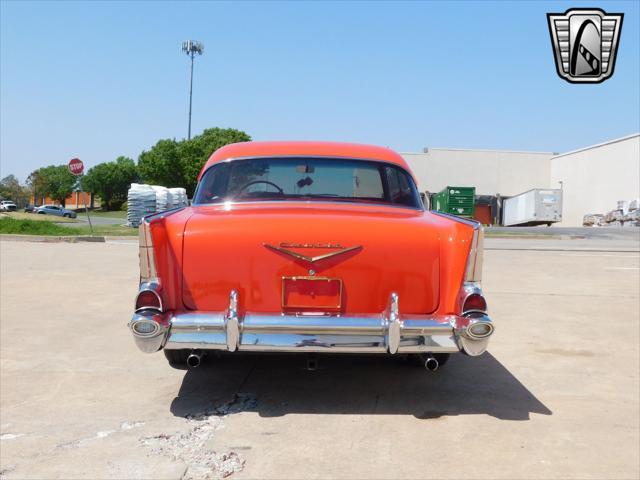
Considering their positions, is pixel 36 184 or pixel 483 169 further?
pixel 36 184

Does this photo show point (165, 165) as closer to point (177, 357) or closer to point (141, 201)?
point (141, 201)

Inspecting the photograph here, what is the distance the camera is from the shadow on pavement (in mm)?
3793

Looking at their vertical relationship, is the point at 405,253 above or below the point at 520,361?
above

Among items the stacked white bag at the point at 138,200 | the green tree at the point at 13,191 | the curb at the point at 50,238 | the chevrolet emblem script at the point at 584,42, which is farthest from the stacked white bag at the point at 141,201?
the green tree at the point at 13,191

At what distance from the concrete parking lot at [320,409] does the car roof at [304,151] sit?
5.40ft

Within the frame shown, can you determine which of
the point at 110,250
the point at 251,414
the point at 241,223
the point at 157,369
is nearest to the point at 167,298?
the point at 241,223

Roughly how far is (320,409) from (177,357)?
1.25m

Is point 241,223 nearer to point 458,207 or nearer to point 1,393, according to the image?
point 1,393

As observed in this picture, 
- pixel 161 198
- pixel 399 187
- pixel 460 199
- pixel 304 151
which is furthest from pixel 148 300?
pixel 460 199

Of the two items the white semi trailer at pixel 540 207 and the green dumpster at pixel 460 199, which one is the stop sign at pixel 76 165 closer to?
the green dumpster at pixel 460 199

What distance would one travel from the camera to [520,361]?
5.04 m

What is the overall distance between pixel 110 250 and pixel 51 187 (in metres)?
95.3

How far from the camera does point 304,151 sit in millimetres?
4824

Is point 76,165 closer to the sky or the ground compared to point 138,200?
closer to the sky
